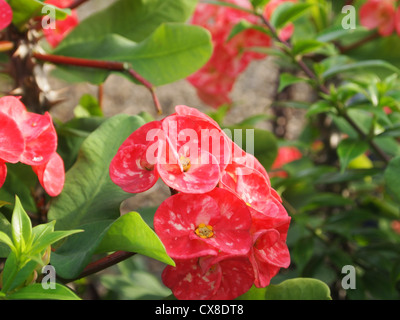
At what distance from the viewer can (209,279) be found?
20.6 inches

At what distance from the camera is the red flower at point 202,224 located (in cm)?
50

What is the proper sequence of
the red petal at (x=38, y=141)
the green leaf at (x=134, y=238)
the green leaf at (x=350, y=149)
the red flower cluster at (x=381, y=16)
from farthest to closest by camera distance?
the red flower cluster at (x=381, y=16), the green leaf at (x=350, y=149), the red petal at (x=38, y=141), the green leaf at (x=134, y=238)

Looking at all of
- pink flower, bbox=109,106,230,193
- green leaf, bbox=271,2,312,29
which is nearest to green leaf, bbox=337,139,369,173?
green leaf, bbox=271,2,312,29

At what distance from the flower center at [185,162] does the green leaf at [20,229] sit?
Answer: 0.17 metres

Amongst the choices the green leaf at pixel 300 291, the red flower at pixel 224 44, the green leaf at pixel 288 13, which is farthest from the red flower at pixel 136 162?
the red flower at pixel 224 44

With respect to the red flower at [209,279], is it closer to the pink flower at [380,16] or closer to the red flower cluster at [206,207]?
the red flower cluster at [206,207]

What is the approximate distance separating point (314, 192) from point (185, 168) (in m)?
0.76

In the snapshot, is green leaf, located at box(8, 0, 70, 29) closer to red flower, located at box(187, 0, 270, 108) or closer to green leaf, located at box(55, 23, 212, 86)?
green leaf, located at box(55, 23, 212, 86)

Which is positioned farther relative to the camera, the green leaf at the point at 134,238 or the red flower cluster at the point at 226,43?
the red flower cluster at the point at 226,43

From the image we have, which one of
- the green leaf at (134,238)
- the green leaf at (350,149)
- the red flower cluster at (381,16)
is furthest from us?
the red flower cluster at (381,16)

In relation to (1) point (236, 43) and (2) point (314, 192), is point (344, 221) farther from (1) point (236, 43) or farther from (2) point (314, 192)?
(1) point (236, 43)

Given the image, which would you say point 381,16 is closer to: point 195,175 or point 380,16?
point 380,16

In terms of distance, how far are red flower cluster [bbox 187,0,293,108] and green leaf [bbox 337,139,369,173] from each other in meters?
0.35

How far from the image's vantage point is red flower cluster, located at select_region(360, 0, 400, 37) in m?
1.10
